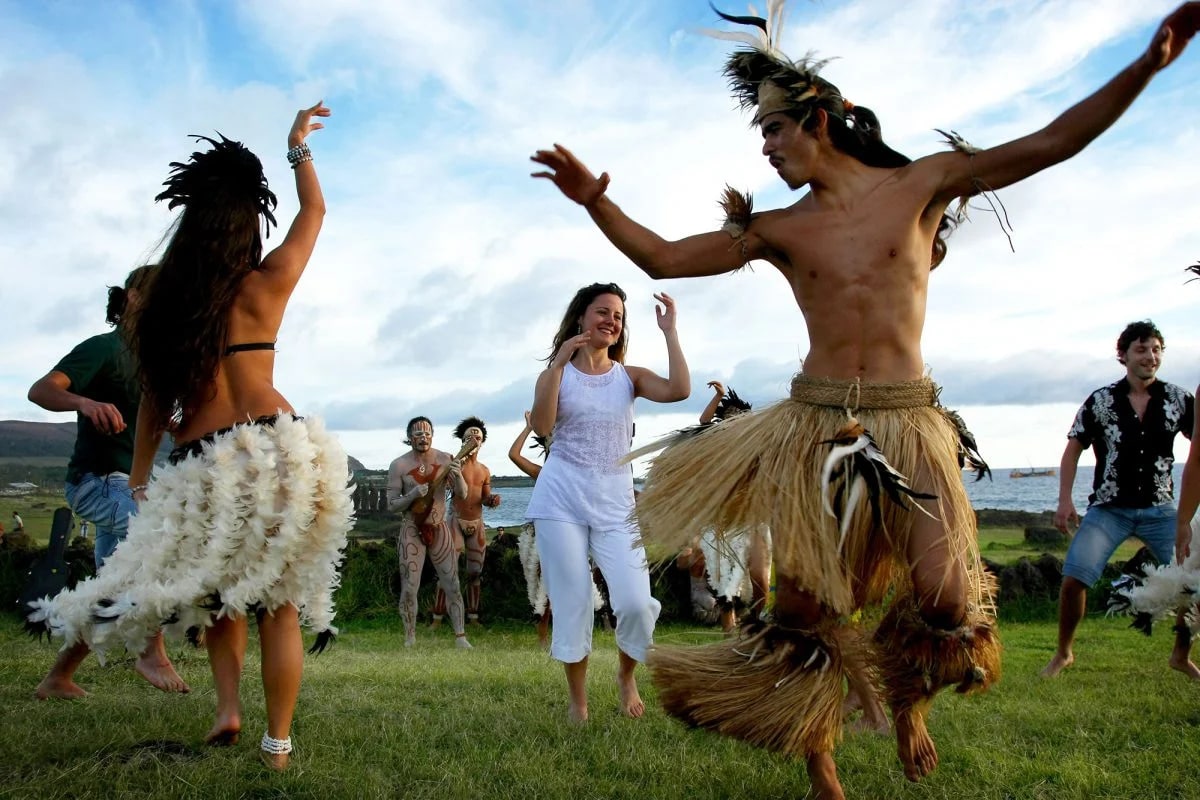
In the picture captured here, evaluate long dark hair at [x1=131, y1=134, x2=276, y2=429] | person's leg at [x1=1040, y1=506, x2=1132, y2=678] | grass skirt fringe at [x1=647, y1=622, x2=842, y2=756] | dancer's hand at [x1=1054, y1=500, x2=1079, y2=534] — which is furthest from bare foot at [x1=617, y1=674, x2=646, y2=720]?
dancer's hand at [x1=1054, y1=500, x2=1079, y2=534]

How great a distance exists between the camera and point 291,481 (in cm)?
326

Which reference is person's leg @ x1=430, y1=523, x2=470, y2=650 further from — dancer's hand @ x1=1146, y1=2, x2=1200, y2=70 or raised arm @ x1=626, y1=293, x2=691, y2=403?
dancer's hand @ x1=1146, y1=2, x2=1200, y2=70

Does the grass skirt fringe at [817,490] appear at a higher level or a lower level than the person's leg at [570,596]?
higher

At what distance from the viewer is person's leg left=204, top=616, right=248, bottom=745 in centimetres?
354

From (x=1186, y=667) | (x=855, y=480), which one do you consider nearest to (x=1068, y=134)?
(x=855, y=480)

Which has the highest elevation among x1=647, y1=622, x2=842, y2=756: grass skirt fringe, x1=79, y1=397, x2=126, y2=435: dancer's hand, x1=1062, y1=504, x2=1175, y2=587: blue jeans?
x1=79, y1=397, x2=126, y2=435: dancer's hand

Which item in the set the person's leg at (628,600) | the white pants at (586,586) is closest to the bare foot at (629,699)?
the person's leg at (628,600)

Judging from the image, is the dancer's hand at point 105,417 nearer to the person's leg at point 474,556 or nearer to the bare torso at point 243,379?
the bare torso at point 243,379

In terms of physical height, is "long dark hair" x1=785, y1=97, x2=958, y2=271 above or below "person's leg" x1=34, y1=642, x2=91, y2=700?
above

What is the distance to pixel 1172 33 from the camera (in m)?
2.97

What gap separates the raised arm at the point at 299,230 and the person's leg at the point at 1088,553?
16.0 feet

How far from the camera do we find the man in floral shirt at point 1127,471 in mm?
5805

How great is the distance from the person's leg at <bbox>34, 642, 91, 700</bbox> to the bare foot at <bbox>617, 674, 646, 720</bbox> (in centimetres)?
251

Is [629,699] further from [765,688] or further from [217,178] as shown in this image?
[217,178]
